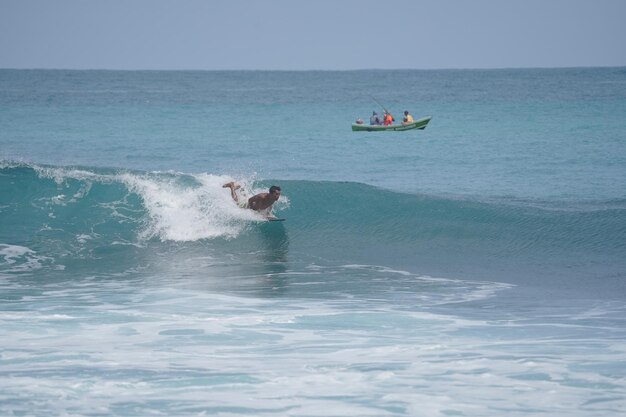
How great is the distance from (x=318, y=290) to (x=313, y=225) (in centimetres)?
607

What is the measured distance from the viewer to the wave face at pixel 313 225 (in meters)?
17.9

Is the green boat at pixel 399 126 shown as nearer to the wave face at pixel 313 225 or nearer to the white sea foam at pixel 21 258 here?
the wave face at pixel 313 225

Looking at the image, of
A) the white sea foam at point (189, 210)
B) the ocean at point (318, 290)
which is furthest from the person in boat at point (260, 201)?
the ocean at point (318, 290)

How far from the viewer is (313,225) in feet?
68.1

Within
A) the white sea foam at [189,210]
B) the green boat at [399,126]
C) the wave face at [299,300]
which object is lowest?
the wave face at [299,300]

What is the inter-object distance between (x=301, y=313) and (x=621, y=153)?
28.0 m

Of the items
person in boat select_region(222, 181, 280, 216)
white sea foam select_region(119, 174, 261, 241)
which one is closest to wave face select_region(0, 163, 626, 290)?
white sea foam select_region(119, 174, 261, 241)

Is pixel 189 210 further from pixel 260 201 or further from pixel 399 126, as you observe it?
pixel 399 126

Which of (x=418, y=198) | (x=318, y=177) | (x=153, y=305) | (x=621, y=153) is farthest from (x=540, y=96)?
(x=153, y=305)

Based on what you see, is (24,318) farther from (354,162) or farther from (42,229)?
(354,162)

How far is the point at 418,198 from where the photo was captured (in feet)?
74.1

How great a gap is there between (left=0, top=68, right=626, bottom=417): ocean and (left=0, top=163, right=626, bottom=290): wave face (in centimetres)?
7

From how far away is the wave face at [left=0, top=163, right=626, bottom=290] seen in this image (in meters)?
17.9

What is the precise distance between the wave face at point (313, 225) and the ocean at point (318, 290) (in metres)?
Answer: 0.07
